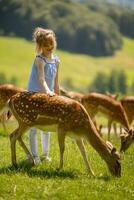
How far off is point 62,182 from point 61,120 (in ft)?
4.21

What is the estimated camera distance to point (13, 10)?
19662 centimetres

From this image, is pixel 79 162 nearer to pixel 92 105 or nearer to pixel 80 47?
pixel 92 105

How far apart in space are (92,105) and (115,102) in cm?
80

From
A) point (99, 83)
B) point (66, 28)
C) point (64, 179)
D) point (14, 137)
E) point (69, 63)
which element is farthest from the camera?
point (66, 28)

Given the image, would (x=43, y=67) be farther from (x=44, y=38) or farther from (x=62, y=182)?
(x=62, y=182)

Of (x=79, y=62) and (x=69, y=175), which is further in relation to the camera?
(x=79, y=62)

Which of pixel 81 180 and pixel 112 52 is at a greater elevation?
pixel 81 180

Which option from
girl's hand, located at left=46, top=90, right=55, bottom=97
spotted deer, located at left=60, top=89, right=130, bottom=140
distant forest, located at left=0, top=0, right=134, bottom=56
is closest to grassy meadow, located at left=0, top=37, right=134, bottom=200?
girl's hand, located at left=46, top=90, right=55, bottom=97

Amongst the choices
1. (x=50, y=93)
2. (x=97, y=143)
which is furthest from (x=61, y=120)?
(x=97, y=143)

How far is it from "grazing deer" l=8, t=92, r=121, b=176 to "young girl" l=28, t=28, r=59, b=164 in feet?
1.07

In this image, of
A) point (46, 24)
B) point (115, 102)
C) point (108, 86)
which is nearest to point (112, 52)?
point (46, 24)

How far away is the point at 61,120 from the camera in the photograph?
11.2 metres

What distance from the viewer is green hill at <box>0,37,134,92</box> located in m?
150

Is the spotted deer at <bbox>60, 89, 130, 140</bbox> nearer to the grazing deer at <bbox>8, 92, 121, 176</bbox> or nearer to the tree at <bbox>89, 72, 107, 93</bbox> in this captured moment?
the grazing deer at <bbox>8, 92, 121, 176</bbox>
